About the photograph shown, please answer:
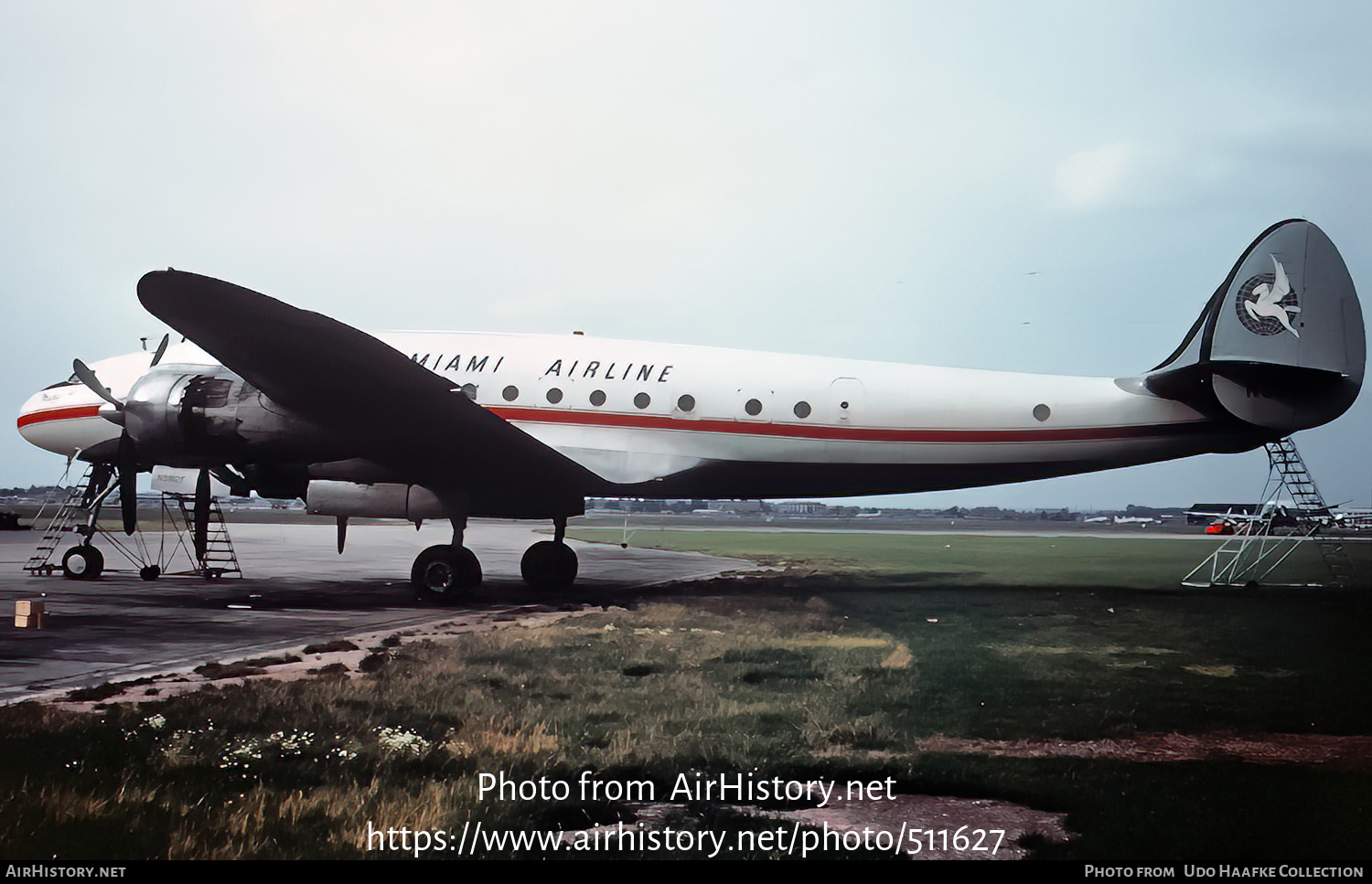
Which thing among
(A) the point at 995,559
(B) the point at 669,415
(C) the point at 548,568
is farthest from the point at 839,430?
(A) the point at 995,559

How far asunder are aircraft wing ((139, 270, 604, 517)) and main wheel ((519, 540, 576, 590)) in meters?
0.93

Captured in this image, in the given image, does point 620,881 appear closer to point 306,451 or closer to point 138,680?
point 138,680

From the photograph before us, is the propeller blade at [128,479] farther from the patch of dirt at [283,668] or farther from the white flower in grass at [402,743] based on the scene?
the white flower in grass at [402,743]

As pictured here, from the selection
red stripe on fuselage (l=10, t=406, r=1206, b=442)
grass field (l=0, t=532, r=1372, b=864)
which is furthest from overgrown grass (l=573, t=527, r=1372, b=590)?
grass field (l=0, t=532, r=1372, b=864)

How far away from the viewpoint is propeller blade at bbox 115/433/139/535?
12.8 m

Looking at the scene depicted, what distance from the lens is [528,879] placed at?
10.2ft

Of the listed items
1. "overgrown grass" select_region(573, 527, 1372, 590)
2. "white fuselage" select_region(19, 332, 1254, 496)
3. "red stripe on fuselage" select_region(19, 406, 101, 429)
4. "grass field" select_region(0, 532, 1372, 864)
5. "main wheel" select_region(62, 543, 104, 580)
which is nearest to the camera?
"grass field" select_region(0, 532, 1372, 864)

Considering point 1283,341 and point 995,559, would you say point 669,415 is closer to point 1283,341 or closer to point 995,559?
point 1283,341

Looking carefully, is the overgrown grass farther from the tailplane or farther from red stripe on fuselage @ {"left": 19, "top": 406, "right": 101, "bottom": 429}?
red stripe on fuselage @ {"left": 19, "top": 406, "right": 101, "bottom": 429}

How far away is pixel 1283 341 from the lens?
39.0 feet

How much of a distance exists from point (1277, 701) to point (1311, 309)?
323 inches

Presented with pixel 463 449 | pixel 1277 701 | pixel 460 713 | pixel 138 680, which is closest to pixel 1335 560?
pixel 1277 701

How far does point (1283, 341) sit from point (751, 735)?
11.0m

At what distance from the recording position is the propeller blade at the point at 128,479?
12.8m
